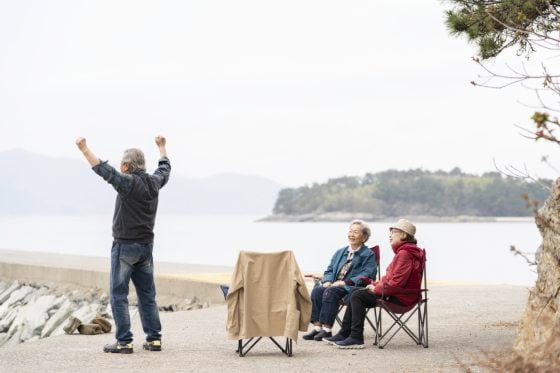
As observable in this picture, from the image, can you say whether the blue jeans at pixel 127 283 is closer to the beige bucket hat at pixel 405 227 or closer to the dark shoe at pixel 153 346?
the dark shoe at pixel 153 346

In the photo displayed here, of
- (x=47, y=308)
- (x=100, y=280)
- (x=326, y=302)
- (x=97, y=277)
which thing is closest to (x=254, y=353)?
(x=326, y=302)

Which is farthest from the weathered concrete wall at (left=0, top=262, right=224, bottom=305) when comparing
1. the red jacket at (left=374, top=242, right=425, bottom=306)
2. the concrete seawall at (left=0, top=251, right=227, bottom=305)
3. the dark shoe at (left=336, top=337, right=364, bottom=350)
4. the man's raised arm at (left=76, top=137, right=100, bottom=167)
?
the man's raised arm at (left=76, top=137, right=100, bottom=167)

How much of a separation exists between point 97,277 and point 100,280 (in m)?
0.13

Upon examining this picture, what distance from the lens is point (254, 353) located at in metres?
9.16

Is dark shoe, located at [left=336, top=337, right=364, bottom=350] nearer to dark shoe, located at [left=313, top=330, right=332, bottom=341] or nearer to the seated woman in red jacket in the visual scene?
the seated woman in red jacket

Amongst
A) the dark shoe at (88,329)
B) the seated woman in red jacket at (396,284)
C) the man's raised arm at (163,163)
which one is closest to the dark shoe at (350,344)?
the seated woman in red jacket at (396,284)

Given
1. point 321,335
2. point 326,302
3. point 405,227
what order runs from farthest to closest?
1. point 321,335
2. point 326,302
3. point 405,227

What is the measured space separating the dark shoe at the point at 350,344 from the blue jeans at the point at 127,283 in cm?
162

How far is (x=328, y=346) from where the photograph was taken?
9.50m

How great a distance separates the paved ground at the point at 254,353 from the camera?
27.2 feet

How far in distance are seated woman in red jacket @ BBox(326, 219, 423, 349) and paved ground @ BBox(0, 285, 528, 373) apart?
0.77 feet

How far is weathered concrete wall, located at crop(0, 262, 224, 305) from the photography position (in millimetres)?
17067

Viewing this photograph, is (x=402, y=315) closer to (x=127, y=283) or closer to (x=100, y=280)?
(x=127, y=283)

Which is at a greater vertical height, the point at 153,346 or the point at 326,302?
the point at 326,302
